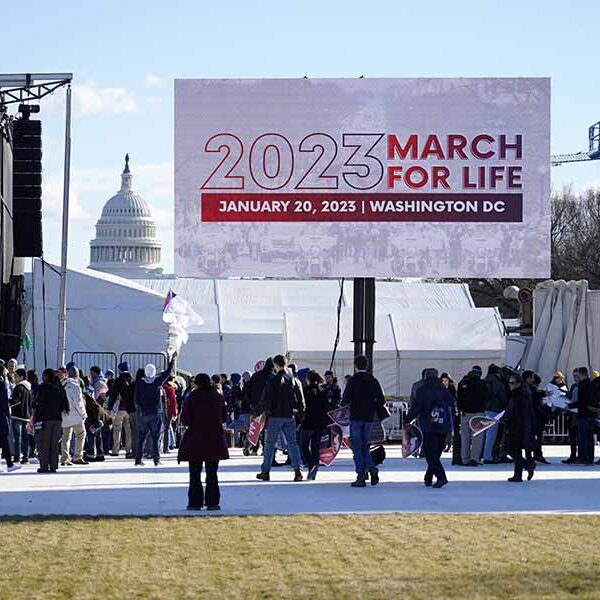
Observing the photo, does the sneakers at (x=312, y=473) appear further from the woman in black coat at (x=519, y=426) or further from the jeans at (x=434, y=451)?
the woman in black coat at (x=519, y=426)

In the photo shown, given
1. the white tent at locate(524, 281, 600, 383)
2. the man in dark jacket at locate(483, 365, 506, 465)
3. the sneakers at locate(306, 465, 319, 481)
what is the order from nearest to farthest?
the sneakers at locate(306, 465, 319, 481) → the man in dark jacket at locate(483, 365, 506, 465) → the white tent at locate(524, 281, 600, 383)

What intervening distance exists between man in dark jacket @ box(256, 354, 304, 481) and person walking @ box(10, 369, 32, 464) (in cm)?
446

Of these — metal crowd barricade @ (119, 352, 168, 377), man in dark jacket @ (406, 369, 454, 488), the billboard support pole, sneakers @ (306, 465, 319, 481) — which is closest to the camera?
man in dark jacket @ (406, 369, 454, 488)

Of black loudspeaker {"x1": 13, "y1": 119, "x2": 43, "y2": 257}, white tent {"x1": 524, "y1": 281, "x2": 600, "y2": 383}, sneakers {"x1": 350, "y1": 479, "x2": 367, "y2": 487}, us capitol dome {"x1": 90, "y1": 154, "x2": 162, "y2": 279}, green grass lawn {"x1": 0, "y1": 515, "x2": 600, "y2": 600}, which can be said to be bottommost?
green grass lawn {"x1": 0, "y1": 515, "x2": 600, "y2": 600}

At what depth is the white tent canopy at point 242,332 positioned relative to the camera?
37.6 meters

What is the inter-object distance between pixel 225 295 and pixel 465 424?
30439 mm

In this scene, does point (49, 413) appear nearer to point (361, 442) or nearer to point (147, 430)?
point (147, 430)

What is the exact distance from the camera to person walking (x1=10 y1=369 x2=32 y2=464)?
23594 mm

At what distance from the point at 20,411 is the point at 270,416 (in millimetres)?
4798

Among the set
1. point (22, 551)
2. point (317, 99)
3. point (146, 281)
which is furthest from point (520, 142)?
point (146, 281)

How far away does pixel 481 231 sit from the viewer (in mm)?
30172

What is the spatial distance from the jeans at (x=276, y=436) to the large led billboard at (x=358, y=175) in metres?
9.11

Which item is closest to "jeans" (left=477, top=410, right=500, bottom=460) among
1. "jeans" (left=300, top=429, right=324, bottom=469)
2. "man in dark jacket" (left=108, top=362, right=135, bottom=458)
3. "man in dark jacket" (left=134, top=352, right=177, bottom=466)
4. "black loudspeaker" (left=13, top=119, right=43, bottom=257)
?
"jeans" (left=300, top=429, right=324, bottom=469)

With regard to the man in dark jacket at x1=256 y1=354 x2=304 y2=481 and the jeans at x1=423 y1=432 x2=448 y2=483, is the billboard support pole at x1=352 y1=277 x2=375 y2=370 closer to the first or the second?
the man in dark jacket at x1=256 y1=354 x2=304 y2=481
